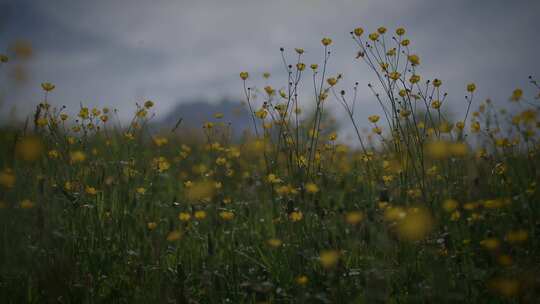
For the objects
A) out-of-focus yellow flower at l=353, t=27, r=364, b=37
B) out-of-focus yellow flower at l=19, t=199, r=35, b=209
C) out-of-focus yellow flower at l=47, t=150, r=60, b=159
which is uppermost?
out-of-focus yellow flower at l=353, t=27, r=364, b=37

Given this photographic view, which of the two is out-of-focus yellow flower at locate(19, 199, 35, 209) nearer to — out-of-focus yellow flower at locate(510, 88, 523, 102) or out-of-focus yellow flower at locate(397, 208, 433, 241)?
out-of-focus yellow flower at locate(397, 208, 433, 241)

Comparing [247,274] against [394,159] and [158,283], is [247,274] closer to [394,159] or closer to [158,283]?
[158,283]

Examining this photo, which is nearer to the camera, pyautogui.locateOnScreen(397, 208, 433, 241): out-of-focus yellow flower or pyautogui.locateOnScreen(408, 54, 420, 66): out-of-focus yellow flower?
pyautogui.locateOnScreen(397, 208, 433, 241): out-of-focus yellow flower

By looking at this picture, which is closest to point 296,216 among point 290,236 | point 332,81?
point 290,236

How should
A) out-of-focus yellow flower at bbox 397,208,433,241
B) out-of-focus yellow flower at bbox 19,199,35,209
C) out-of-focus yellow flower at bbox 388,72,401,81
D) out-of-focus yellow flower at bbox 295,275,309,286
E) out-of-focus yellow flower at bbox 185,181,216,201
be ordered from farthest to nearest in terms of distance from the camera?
out-of-focus yellow flower at bbox 185,181,216,201, out-of-focus yellow flower at bbox 388,72,401,81, out-of-focus yellow flower at bbox 19,199,35,209, out-of-focus yellow flower at bbox 397,208,433,241, out-of-focus yellow flower at bbox 295,275,309,286

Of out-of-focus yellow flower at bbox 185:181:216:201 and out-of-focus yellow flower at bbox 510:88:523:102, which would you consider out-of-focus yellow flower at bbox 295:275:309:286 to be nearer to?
out-of-focus yellow flower at bbox 185:181:216:201

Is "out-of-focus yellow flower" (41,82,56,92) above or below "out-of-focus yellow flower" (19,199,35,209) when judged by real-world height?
above

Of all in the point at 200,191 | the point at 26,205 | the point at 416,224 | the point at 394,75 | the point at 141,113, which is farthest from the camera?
the point at 141,113

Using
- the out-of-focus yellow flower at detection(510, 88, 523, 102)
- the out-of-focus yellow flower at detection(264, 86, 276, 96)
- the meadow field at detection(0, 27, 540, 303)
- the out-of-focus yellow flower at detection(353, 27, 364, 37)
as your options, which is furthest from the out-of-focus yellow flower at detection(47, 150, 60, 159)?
the out-of-focus yellow flower at detection(510, 88, 523, 102)

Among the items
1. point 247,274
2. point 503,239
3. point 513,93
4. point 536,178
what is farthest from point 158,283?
point 513,93

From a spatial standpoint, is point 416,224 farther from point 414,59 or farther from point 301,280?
point 414,59

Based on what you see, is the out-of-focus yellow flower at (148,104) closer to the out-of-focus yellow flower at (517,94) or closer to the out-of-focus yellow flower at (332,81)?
the out-of-focus yellow flower at (332,81)

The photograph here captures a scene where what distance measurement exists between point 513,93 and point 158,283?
8.62 feet

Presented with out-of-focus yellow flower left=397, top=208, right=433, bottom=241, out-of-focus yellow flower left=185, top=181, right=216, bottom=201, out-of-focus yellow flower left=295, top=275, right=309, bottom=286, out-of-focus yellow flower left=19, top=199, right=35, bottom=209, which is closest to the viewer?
out-of-focus yellow flower left=295, top=275, right=309, bottom=286
